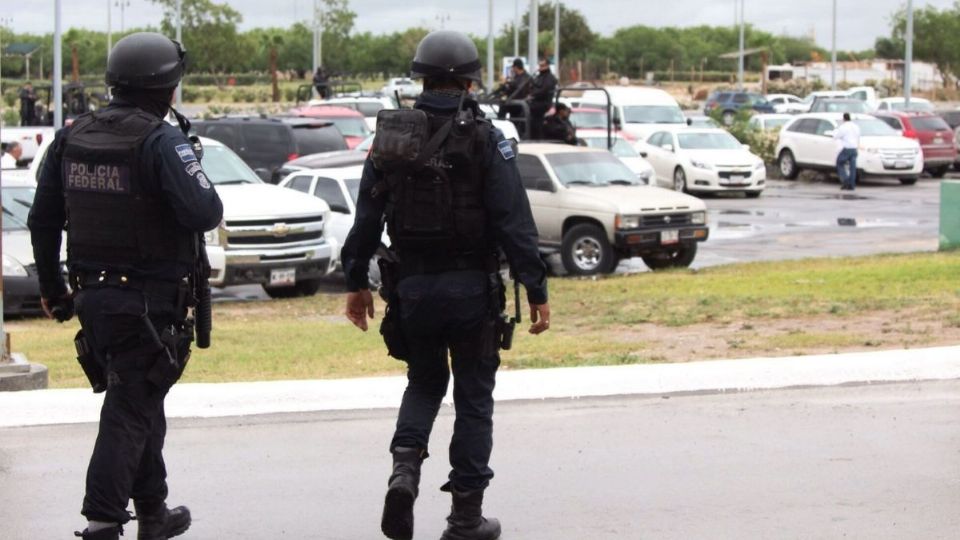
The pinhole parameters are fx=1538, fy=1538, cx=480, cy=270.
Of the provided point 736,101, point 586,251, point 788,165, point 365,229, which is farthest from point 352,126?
point 736,101

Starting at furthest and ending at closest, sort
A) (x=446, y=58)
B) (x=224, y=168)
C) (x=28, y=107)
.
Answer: (x=28, y=107) → (x=224, y=168) → (x=446, y=58)

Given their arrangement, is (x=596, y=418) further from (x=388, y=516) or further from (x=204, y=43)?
(x=204, y=43)

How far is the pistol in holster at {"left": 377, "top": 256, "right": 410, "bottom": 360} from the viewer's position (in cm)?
575

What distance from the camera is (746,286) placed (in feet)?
49.3

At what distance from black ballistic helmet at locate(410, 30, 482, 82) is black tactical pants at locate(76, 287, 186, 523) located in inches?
51.0

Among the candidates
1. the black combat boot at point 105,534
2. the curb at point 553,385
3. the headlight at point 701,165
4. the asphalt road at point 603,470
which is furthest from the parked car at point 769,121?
the black combat boot at point 105,534

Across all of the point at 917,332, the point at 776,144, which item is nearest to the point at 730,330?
the point at 917,332

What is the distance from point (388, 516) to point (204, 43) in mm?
63749

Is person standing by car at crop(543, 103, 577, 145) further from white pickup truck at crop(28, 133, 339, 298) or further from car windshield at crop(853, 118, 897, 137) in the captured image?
car windshield at crop(853, 118, 897, 137)

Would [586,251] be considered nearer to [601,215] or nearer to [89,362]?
[601,215]

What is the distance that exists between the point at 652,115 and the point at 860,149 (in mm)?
5697

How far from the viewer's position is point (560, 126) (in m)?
22.4

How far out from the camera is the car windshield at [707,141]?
31828mm

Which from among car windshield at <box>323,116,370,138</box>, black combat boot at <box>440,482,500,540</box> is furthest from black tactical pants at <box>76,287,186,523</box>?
car windshield at <box>323,116,370,138</box>
